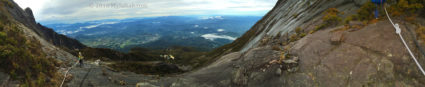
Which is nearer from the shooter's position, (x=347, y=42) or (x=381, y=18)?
(x=347, y=42)

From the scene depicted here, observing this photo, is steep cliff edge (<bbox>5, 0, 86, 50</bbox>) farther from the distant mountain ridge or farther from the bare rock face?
the bare rock face

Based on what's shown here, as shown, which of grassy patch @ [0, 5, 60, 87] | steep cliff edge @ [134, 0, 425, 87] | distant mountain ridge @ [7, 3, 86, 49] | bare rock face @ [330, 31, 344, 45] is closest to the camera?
steep cliff edge @ [134, 0, 425, 87]

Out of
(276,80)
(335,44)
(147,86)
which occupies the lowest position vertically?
(147,86)

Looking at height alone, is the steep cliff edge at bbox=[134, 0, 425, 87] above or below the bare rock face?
below

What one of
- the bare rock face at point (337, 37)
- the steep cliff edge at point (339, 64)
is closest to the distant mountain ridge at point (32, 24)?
the steep cliff edge at point (339, 64)

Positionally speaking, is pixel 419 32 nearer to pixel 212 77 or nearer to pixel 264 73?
pixel 264 73

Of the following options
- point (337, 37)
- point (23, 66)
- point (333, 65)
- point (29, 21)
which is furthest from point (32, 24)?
point (337, 37)

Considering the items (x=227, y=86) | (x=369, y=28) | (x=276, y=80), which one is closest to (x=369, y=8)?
(x=369, y=28)

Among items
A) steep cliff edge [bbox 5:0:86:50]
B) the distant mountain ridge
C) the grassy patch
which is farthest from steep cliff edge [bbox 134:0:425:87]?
the distant mountain ridge

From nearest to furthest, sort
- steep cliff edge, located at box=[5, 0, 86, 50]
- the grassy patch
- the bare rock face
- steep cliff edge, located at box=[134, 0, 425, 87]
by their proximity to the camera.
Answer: steep cliff edge, located at box=[134, 0, 425, 87], the grassy patch, the bare rock face, steep cliff edge, located at box=[5, 0, 86, 50]

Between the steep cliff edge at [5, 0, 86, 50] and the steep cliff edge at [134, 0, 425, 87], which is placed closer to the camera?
the steep cliff edge at [134, 0, 425, 87]

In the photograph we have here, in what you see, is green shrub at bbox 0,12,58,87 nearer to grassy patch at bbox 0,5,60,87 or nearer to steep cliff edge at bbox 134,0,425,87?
grassy patch at bbox 0,5,60,87
